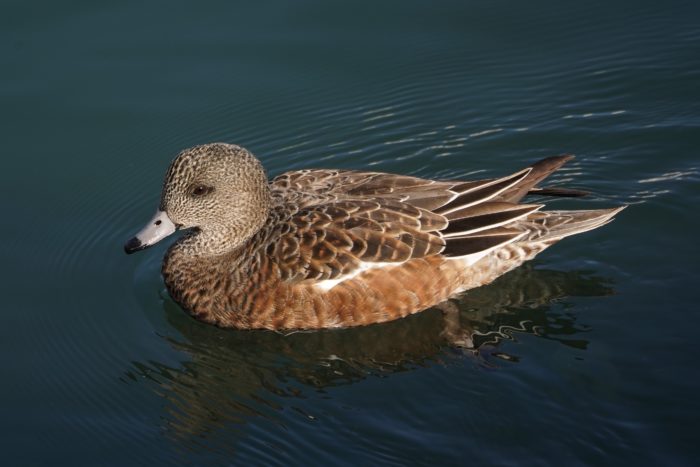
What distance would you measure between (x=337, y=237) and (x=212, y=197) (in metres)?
1.14

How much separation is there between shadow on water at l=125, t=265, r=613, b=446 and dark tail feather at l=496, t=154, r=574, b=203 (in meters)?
0.80

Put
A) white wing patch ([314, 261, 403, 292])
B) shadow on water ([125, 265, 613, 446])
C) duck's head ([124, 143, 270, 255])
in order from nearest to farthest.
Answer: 1. shadow on water ([125, 265, 613, 446])
2. white wing patch ([314, 261, 403, 292])
3. duck's head ([124, 143, 270, 255])

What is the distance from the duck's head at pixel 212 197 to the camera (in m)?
8.27

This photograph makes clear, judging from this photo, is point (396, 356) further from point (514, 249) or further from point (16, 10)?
point (16, 10)

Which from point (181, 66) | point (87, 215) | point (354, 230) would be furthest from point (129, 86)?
point (354, 230)

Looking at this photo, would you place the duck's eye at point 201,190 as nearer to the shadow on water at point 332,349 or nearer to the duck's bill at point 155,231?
the duck's bill at point 155,231

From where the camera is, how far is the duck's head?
27.1 ft

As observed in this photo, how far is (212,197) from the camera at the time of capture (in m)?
8.41

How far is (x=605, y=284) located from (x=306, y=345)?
2490mm

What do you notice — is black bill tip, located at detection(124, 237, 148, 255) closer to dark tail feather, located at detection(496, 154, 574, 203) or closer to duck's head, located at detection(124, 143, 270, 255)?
duck's head, located at detection(124, 143, 270, 255)

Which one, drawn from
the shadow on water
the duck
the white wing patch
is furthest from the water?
the white wing patch

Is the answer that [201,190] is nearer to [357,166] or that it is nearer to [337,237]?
[337,237]

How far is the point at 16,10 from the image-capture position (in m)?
11.8

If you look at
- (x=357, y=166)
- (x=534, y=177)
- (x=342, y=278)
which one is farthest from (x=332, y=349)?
(x=357, y=166)
